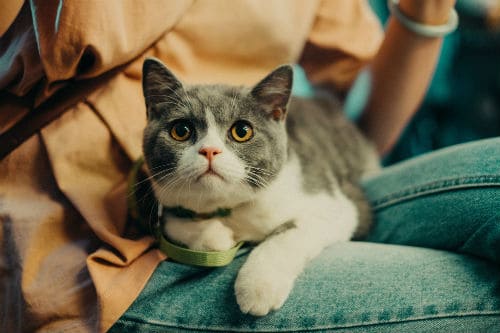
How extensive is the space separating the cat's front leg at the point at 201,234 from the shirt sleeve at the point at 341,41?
77 cm

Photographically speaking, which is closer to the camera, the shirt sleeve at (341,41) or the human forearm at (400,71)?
the human forearm at (400,71)

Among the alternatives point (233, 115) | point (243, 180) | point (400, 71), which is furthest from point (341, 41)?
point (243, 180)

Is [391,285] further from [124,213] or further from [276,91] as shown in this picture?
[124,213]

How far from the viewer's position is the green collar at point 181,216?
0.90 m

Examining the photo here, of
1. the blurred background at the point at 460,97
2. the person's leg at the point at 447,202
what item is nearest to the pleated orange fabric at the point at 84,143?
the person's leg at the point at 447,202

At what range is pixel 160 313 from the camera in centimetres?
86

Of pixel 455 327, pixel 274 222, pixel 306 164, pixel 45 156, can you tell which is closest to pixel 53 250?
pixel 45 156

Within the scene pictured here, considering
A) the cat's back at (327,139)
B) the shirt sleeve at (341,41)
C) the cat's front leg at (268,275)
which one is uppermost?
the shirt sleeve at (341,41)

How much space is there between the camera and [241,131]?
0.96 meters

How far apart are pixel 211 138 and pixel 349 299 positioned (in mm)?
436

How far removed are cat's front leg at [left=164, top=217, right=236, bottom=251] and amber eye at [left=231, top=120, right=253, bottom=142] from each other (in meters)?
0.20

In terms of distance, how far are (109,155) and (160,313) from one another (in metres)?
0.40

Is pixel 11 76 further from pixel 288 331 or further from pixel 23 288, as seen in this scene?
pixel 288 331

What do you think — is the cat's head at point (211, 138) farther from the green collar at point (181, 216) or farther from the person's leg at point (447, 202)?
the person's leg at point (447, 202)
